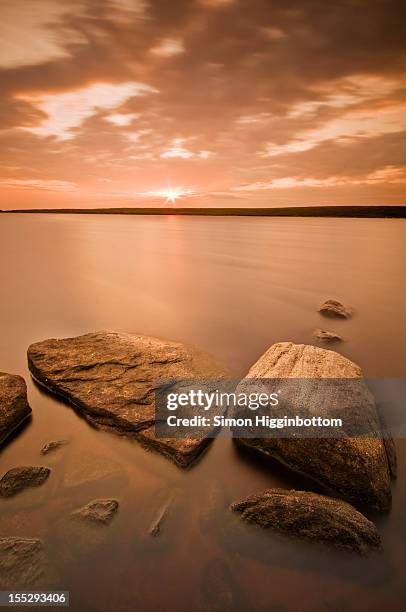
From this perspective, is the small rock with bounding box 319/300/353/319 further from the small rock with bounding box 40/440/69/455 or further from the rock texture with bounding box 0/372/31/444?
the rock texture with bounding box 0/372/31/444

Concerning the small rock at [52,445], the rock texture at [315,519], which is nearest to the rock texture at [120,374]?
the small rock at [52,445]

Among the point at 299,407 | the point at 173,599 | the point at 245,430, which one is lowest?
the point at 173,599

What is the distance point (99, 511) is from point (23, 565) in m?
0.80

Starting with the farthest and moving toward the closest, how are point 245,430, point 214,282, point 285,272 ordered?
point 285,272
point 214,282
point 245,430

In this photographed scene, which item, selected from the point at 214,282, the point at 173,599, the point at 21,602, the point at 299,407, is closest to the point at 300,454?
the point at 299,407

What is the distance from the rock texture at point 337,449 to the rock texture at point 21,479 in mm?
2653

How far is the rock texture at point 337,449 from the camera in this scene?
147 inches

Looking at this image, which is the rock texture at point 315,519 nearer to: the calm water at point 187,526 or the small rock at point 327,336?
the calm water at point 187,526

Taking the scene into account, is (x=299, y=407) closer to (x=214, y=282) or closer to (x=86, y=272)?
(x=214, y=282)

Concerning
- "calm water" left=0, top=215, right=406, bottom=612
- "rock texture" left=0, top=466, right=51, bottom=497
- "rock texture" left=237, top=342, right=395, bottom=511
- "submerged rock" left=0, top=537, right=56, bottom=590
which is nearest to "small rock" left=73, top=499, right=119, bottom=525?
"calm water" left=0, top=215, right=406, bottom=612

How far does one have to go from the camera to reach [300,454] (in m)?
4.13

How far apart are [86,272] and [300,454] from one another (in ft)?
53.8

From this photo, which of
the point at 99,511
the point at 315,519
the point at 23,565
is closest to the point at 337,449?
the point at 315,519

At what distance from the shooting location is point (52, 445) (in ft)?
15.4
